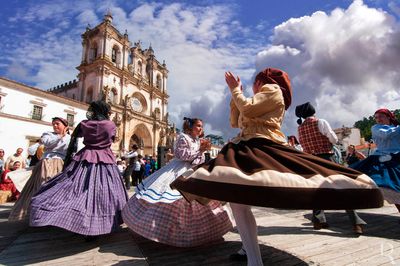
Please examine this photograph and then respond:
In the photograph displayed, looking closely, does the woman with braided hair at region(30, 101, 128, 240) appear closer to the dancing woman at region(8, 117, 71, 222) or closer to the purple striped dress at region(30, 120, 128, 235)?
the purple striped dress at region(30, 120, 128, 235)

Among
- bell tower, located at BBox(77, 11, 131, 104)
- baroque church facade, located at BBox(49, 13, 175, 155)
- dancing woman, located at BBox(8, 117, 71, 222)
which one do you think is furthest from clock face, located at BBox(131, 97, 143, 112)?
dancing woman, located at BBox(8, 117, 71, 222)

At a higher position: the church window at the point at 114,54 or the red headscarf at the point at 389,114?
the church window at the point at 114,54

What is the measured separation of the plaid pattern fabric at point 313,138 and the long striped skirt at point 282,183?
89.3 inches

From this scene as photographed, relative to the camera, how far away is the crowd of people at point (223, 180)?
1510 mm

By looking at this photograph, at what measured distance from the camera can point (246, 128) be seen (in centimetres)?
206

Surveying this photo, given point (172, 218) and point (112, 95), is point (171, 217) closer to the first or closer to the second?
point (172, 218)

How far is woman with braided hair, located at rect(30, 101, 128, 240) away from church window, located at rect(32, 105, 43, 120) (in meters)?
23.9

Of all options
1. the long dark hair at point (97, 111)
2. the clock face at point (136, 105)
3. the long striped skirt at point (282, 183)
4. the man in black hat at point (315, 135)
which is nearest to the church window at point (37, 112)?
the clock face at point (136, 105)

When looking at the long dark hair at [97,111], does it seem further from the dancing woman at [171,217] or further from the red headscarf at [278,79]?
the red headscarf at [278,79]

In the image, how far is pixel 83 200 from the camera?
2.78m

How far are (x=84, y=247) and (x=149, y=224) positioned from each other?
0.79 meters

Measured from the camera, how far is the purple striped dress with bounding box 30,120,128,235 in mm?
2598

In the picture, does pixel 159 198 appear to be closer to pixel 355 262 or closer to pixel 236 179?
pixel 236 179

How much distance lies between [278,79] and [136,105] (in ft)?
111
